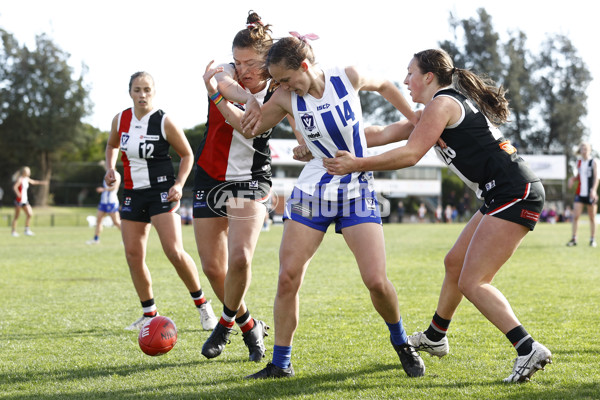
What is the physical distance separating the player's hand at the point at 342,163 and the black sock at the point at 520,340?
1.39 m

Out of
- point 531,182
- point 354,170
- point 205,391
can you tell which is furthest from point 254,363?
point 531,182

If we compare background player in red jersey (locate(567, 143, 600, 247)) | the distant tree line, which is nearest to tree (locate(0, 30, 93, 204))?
the distant tree line

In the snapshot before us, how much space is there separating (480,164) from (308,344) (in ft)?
6.51

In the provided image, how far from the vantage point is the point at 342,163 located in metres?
3.59

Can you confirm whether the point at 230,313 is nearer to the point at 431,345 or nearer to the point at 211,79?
the point at 431,345

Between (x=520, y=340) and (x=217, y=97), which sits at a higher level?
(x=217, y=97)

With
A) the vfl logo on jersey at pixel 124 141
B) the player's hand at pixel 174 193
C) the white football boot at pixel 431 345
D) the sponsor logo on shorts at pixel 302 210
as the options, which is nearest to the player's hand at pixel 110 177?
the vfl logo on jersey at pixel 124 141

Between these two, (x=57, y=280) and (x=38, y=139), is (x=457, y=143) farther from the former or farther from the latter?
(x=38, y=139)

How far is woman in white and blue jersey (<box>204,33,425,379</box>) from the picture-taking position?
379 centimetres

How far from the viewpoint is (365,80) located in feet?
13.0

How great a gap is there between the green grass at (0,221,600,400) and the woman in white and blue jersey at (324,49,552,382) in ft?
1.31

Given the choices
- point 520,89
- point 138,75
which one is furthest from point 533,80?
point 138,75

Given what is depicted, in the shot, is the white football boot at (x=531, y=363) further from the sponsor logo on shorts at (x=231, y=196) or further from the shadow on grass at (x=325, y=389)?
the sponsor logo on shorts at (x=231, y=196)

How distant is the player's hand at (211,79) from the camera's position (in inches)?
168
